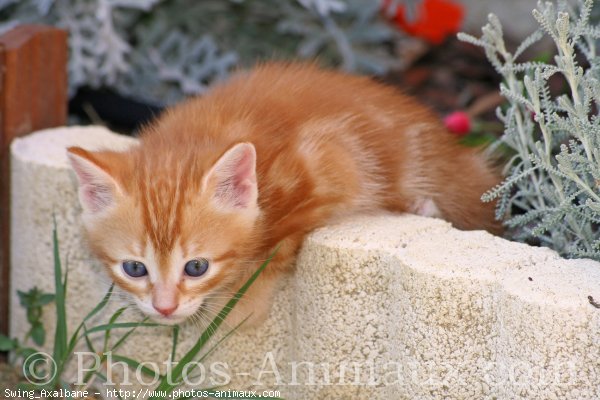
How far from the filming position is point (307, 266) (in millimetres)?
2697

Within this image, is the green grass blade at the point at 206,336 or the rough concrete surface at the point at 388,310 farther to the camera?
the green grass blade at the point at 206,336

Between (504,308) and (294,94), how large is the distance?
1.06 meters

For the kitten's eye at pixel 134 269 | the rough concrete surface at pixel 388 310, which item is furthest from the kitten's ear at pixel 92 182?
the rough concrete surface at pixel 388 310

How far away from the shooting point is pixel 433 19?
5113mm

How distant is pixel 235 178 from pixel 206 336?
Result: 49 cm

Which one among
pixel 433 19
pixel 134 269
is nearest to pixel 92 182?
pixel 134 269

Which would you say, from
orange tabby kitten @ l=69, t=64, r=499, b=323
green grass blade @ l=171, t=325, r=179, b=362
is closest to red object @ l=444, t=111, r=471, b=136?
orange tabby kitten @ l=69, t=64, r=499, b=323

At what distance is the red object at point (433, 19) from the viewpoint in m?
5.05

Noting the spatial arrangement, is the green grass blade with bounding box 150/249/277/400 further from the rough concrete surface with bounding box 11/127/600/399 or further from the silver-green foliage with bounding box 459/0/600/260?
the silver-green foliage with bounding box 459/0/600/260

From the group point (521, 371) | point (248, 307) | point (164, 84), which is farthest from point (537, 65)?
point (164, 84)

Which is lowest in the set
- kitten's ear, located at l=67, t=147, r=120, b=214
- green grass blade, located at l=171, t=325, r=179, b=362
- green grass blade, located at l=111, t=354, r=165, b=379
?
green grass blade, located at l=111, t=354, r=165, b=379

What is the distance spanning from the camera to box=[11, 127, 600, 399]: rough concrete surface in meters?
2.18

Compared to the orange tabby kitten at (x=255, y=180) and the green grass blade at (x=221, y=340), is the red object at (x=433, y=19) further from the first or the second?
the green grass blade at (x=221, y=340)

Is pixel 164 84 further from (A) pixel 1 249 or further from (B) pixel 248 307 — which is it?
(B) pixel 248 307
